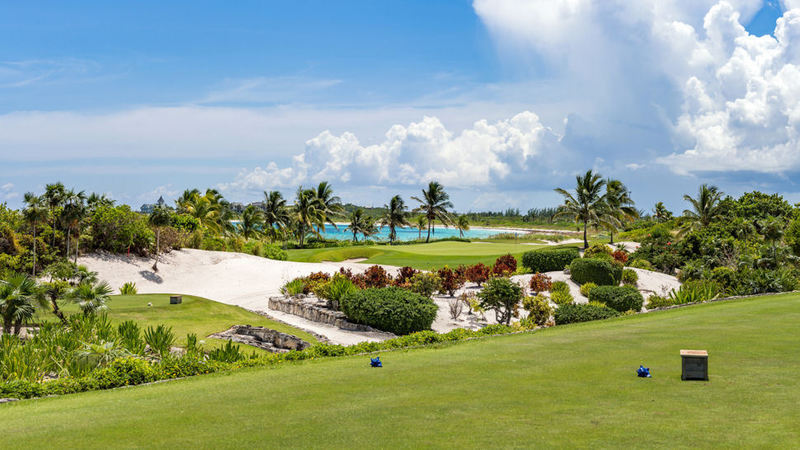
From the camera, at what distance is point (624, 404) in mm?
7480

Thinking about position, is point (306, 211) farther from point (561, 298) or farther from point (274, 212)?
point (561, 298)

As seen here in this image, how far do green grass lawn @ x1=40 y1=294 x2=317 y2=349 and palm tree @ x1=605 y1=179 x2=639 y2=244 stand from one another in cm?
3580

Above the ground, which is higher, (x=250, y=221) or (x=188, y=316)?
(x=250, y=221)

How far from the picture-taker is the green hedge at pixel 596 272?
92.1 feet

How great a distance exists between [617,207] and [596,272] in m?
33.9

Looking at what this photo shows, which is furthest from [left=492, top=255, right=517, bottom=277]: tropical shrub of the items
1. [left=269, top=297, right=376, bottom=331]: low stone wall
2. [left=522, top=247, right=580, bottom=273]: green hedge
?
[left=269, top=297, right=376, bottom=331]: low stone wall

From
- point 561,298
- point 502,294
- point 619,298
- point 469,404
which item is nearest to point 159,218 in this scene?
point 502,294

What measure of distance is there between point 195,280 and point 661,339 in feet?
88.0

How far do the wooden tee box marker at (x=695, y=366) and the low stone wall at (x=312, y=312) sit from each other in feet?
41.6

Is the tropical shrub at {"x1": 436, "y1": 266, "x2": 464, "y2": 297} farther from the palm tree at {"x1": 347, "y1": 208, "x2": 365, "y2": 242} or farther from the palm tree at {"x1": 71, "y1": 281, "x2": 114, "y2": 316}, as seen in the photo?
the palm tree at {"x1": 347, "y1": 208, "x2": 365, "y2": 242}

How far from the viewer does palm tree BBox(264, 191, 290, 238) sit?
67812mm

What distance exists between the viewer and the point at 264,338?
17.2 m

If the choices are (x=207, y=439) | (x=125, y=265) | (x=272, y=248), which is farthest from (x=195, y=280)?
(x=207, y=439)

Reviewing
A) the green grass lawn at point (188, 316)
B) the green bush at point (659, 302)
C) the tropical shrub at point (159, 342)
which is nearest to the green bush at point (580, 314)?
the green bush at point (659, 302)
